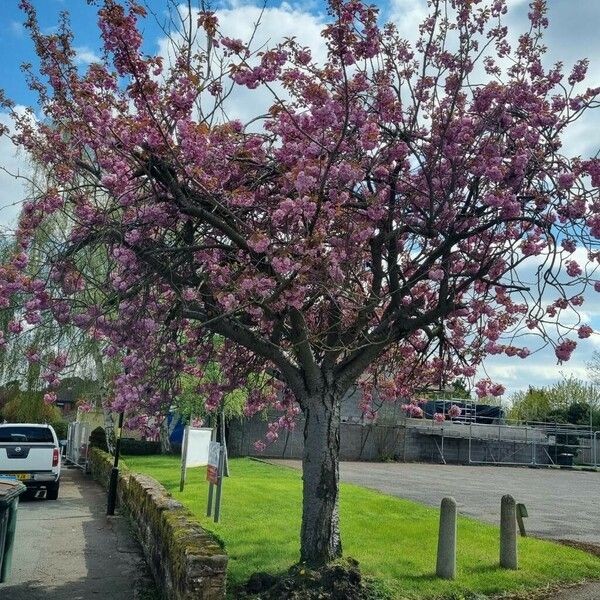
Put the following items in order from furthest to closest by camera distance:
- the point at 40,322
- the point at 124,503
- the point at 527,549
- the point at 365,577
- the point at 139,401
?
the point at 124,503
the point at 527,549
the point at 139,401
the point at 40,322
the point at 365,577

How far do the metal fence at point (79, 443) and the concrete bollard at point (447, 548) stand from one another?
19217 millimetres

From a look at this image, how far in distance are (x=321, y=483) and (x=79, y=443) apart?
69.7 ft

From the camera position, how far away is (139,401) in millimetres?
9227

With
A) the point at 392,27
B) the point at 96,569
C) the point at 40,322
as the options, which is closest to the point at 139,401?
the point at 40,322

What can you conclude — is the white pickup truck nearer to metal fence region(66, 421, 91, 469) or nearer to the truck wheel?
the truck wheel

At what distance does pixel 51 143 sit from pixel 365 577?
21.2ft

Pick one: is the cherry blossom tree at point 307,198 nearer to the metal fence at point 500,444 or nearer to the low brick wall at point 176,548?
the low brick wall at point 176,548

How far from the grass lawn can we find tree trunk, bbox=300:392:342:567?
88cm

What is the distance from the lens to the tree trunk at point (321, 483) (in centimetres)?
763

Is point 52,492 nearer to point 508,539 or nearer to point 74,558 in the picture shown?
point 74,558

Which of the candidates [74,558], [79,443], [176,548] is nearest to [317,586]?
[176,548]

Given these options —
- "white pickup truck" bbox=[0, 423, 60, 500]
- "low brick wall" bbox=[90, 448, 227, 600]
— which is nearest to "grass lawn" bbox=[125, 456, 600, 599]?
"low brick wall" bbox=[90, 448, 227, 600]

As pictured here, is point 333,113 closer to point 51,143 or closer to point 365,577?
point 51,143

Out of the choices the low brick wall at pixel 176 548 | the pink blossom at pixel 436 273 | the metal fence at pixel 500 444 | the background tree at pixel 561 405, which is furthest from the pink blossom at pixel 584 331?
the background tree at pixel 561 405
